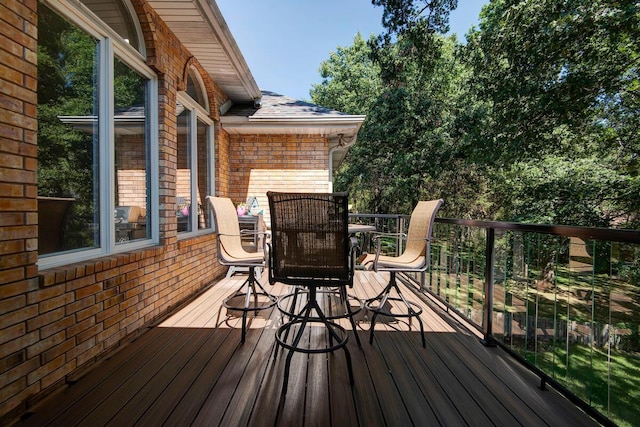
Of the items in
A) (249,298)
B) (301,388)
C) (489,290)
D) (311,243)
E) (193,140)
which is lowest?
(301,388)

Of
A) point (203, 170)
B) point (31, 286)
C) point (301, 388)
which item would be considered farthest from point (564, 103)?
point (31, 286)

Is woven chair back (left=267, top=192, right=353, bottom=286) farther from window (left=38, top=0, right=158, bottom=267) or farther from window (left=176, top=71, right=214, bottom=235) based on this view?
window (left=176, top=71, right=214, bottom=235)

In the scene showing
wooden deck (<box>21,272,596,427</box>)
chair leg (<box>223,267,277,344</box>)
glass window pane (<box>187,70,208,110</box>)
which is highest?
glass window pane (<box>187,70,208,110</box>)

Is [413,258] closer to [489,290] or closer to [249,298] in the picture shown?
[489,290]

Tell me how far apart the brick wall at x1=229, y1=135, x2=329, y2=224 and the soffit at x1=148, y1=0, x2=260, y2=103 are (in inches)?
42.7

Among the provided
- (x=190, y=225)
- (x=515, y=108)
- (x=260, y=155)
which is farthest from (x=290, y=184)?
(x=515, y=108)

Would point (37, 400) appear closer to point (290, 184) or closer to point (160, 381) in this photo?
point (160, 381)

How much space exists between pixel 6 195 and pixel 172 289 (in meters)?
1.81

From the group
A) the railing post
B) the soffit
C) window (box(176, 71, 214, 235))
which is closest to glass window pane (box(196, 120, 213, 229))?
window (box(176, 71, 214, 235))

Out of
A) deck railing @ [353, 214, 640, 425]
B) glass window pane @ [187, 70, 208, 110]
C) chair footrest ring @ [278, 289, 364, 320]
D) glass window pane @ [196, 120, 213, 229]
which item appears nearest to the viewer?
deck railing @ [353, 214, 640, 425]

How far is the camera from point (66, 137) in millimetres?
2004

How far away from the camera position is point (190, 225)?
3.89 meters

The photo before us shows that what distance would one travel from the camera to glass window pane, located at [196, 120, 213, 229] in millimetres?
4219

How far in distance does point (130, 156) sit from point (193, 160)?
1.38 m
